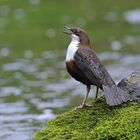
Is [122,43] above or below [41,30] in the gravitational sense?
below

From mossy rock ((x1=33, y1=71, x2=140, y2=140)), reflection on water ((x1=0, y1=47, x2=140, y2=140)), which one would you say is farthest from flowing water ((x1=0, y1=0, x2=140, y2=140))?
mossy rock ((x1=33, y1=71, x2=140, y2=140))

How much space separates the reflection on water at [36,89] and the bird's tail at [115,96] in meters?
2.98

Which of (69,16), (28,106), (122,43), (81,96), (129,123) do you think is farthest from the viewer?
(69,16)

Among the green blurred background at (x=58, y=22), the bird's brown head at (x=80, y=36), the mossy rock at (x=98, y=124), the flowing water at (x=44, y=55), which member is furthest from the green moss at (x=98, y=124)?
the green blurred background at (x=58, y=22)

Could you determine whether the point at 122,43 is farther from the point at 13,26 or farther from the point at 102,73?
the point at 102,73

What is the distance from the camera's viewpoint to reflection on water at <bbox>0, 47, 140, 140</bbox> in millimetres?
10797

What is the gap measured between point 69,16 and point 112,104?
566 inches

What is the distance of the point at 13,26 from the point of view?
787 inches

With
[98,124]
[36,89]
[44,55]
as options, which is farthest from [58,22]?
[98,124]

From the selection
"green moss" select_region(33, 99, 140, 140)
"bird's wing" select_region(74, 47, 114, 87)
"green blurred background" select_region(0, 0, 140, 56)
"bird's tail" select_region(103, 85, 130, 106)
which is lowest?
"green moss" select_region(33, 99, 140, 140)

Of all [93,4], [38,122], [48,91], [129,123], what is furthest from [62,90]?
[93,4]

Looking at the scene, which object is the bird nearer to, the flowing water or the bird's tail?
the bird's tail

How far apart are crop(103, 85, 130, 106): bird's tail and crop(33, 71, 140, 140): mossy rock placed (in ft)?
0.20

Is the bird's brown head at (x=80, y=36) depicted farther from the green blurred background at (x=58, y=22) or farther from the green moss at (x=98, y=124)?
the green blurred background at (x=58, y=22)
